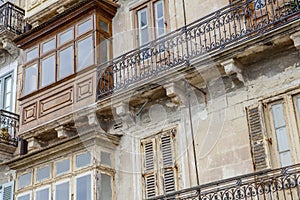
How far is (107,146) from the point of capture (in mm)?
11344

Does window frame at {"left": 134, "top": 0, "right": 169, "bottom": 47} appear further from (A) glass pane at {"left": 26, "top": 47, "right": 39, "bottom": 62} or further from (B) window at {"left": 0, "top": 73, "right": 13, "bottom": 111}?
(B) window at {"left": 0, "top": 73, "right": 13, "bottom": 111}

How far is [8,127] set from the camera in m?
14.2

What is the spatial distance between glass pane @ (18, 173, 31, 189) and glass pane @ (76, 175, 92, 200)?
5.22ft

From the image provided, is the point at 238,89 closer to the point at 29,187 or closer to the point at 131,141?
the point at 131,141

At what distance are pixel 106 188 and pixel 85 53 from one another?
10.5ft

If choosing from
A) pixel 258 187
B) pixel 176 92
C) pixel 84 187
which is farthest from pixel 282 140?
pixel 84 187

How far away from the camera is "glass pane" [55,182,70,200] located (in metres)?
11.1

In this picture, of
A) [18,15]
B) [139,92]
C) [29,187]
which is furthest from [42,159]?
[18,15]

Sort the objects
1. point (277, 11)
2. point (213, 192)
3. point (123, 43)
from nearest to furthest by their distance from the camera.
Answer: point (213, 192), point (277, 11), point (123, 43)

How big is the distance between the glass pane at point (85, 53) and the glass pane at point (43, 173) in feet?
7.73

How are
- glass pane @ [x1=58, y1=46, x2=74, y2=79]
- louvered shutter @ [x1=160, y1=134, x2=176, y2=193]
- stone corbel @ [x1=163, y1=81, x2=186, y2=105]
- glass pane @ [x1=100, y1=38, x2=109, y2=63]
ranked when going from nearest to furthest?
louvered shutter @ [x1=160, y1=134, x2=176, y2=193] → stone corbel @ [x1=163, y1=81, x2=186, y2=105] → glass pane @ [x1=100, y1=38, x2=109, y2=63] → glass pane @ [x1=58, y1=46, x2=74, y2=79]

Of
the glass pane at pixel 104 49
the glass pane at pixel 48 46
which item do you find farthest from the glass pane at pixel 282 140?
the glass pane at pixel 48 46

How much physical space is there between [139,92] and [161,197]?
243cm

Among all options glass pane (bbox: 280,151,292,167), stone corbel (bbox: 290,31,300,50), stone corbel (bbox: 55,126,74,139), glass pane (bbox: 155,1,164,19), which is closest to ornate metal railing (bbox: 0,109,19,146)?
stone corbel (bbox: 55,126,74,139)
